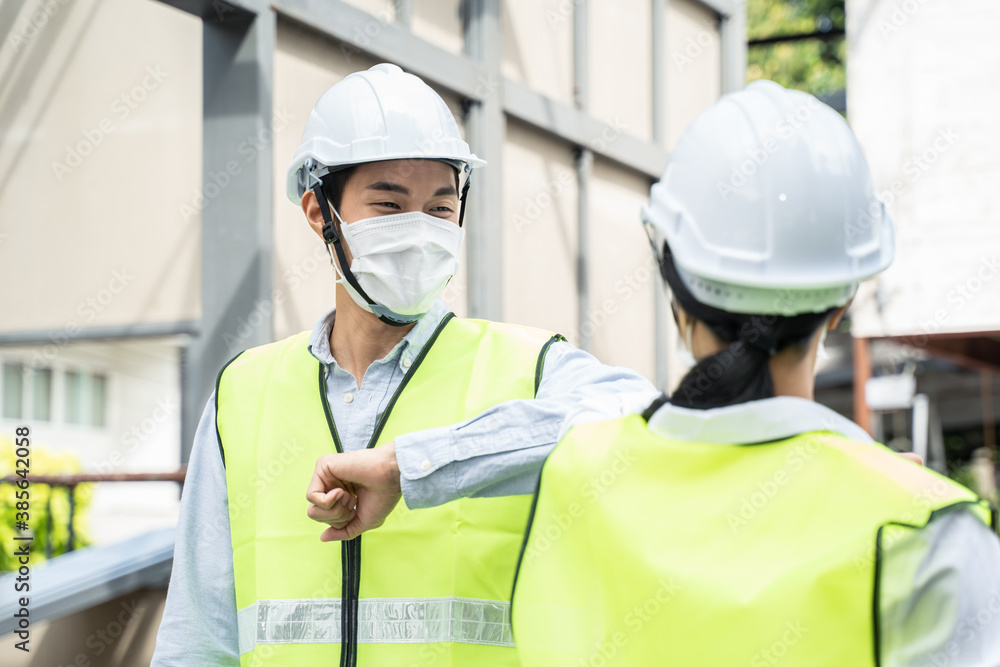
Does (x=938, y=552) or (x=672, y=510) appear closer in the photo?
(x=938, y=552)

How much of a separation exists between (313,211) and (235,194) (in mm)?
1576

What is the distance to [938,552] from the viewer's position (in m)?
1.06

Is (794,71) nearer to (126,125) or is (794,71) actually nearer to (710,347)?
(126,125)

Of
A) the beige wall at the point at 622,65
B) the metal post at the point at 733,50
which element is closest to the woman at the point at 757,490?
the beige wall at the point at 622,65

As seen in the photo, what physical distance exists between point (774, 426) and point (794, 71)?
20.5 metres

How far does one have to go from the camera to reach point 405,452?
153cm

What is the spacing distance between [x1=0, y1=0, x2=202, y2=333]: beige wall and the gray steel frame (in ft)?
1.07

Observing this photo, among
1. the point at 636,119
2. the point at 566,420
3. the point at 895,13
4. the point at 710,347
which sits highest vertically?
the point at 895,13

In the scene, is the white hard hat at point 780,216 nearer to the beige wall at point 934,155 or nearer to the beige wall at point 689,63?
the beige wall at point 689,63

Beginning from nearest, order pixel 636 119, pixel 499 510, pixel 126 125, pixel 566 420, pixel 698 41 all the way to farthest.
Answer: pixel 566 420, pixel 499 510, pixel 126 125, pixel 636 119, pixel 698 41

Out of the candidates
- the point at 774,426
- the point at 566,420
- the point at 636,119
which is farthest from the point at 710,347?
the point at 636,119

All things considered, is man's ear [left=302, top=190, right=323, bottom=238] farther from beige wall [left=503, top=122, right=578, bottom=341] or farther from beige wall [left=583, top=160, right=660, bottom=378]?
beige wall [left=583, top=160, right=660, bottom=378]

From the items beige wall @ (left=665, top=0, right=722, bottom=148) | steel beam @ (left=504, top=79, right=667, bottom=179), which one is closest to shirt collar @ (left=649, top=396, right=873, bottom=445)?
steel beam @ (left=504, top=79, right=667, bottom=179)

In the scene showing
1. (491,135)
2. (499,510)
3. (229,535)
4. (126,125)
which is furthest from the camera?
(491,135)
